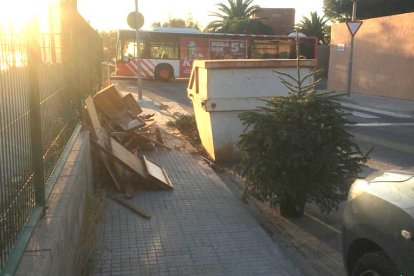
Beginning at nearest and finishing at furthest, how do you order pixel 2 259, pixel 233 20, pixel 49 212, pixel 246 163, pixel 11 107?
pixel 2 259 → pixel 11 107 → pixel 49 212 → pixel 246 163 → pixel 233 20

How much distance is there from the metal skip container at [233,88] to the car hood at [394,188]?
4.36m

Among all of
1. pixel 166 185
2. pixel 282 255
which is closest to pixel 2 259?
pixel 282 255

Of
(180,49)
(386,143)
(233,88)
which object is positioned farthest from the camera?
(180,49)

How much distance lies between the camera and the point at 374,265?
306 centimetres

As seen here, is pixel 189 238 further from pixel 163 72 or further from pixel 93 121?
pixel 163 72

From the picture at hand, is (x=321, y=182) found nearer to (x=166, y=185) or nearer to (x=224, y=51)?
(x=166, y=185)

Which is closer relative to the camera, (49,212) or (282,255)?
(49,212)

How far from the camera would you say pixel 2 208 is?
263 centimetres

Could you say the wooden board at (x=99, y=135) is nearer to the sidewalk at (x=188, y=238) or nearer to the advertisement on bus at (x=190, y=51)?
the sidewalk at (x=188, y=238)

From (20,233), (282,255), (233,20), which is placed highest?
(233,20)

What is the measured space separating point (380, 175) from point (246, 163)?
2.15 m

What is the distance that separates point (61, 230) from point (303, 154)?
2.71 m

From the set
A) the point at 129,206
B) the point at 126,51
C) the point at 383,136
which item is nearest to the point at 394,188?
the point at 129,206

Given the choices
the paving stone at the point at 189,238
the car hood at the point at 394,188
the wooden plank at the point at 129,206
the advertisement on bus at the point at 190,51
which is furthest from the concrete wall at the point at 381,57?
the car hood at the point at 394,188
